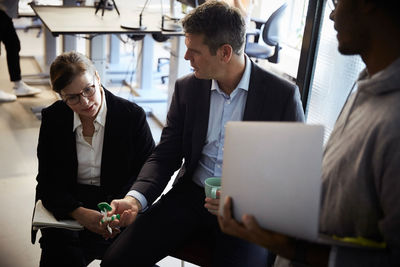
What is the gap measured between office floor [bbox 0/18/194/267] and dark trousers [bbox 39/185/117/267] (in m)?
0.51

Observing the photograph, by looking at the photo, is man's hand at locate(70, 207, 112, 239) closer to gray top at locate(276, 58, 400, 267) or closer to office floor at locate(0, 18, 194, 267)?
office floor at locate(0, 18, 194, 267)

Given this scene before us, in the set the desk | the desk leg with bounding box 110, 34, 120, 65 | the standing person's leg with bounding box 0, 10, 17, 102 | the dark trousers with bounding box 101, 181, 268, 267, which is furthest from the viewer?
the desk leg with bounding box 110, 34, 120, 65

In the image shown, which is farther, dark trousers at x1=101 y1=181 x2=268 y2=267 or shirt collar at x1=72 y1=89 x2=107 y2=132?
shirt collar at x1=72 y1=89 x2=107 y2=132

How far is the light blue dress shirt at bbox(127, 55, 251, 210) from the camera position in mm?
1894

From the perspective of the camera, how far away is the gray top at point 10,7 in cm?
423

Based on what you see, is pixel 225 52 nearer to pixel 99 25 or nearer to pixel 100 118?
pixel 100 118

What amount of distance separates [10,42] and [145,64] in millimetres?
1208

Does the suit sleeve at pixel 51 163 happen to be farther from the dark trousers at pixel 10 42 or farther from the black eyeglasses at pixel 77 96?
the dark trousers at pixel 10 42

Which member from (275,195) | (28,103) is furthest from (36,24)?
(275,195)

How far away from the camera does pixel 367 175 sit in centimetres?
101

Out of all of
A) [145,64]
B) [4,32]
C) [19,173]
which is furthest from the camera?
[145,64]

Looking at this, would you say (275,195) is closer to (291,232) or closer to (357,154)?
(291,232)

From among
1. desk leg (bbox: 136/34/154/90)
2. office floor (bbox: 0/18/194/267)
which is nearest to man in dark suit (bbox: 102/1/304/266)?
office floor (bbox: 0/18/194/267)

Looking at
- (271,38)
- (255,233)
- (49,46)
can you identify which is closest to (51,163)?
(255,233)
